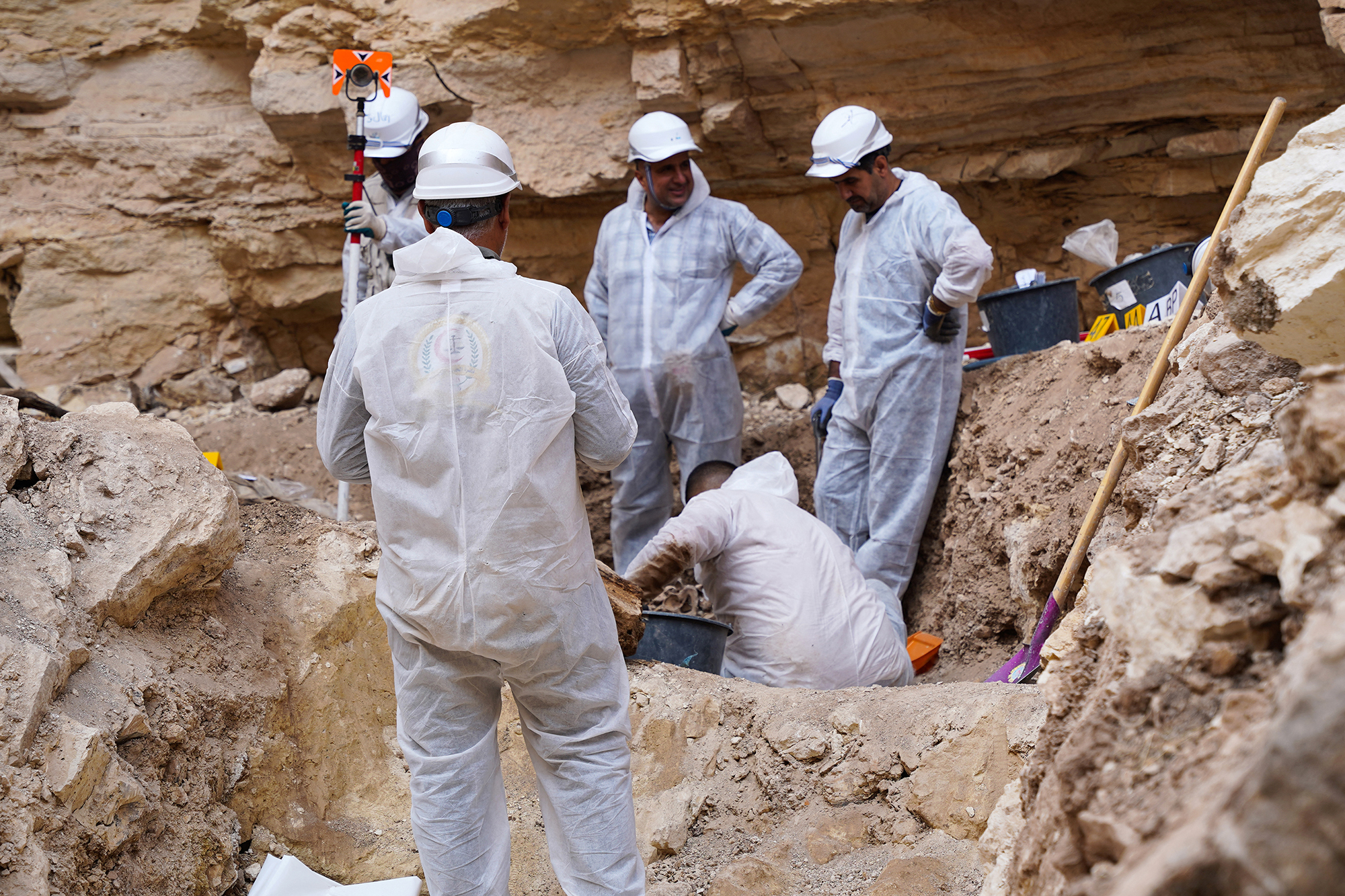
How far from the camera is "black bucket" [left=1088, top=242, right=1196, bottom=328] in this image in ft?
12.6

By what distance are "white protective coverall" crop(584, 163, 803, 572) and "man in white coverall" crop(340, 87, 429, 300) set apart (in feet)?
2.95

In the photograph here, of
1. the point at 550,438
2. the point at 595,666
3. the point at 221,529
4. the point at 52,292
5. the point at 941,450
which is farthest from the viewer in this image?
the point at 52,292

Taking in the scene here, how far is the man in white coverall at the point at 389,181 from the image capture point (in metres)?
4.21

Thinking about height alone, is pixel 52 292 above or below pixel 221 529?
below

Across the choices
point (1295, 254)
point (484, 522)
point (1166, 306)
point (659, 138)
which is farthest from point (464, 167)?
point (1166, 306)

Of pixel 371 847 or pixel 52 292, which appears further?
pixel 52 292

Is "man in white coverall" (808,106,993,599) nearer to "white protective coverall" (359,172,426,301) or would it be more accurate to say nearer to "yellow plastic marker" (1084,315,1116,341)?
"yellow plastic marker" (1084,315,1116,341)

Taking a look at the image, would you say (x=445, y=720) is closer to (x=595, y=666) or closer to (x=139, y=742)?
(x=595, y=666)

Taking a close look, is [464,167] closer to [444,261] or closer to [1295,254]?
[444,261]

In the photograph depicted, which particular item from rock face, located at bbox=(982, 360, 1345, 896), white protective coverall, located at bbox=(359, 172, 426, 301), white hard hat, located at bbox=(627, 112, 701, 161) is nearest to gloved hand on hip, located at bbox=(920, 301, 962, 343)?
white hard hat, located at bbox=(627, 112, 701, 161)

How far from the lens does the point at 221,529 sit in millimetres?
2562

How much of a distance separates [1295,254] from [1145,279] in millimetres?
2575

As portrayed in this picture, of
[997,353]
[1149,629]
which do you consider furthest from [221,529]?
[997,353]

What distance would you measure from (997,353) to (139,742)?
3541mm
